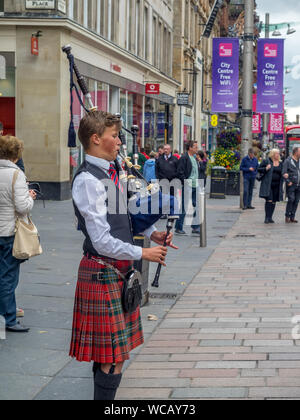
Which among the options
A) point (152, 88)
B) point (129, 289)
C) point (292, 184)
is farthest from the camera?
point (152, 88)

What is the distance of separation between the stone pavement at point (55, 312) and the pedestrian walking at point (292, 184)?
115 inches

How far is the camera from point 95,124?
3865 millimetres

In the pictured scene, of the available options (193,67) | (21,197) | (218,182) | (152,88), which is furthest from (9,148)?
(193,67)

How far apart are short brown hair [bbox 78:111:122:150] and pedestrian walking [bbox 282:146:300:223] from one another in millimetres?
13385

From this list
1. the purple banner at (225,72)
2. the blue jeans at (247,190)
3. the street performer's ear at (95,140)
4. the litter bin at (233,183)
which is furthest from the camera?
the litter bin at (233,183)

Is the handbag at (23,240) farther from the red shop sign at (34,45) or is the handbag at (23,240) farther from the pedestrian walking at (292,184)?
the red shop sign at (34,45)

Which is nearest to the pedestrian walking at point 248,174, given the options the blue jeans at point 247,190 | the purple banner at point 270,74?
the blue jeans at point 247,190

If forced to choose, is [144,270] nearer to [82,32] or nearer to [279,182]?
[279,182]

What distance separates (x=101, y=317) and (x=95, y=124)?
1.02m

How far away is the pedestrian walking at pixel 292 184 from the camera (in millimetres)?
17000

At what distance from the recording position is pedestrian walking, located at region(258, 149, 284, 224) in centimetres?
1686

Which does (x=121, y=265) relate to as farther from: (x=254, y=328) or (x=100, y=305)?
(x=254, y=328)

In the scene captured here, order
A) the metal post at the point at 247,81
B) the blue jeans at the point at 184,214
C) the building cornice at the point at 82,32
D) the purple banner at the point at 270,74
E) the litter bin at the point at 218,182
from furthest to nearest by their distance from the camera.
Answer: the litter bin at the point at 218,182, the purple banner at the point at 270,74, the metal post at the point at 247,81, the building cornice at the point at 82,32, the blue jeans at the point at 184,214

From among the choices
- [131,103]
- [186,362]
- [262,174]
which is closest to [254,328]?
[186,362]
